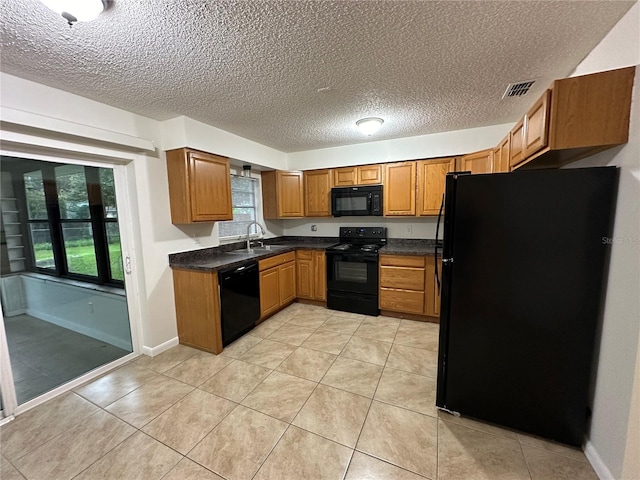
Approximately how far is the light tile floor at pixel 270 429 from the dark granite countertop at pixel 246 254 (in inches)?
37.9

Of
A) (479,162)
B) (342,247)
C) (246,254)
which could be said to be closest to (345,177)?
(342,247)

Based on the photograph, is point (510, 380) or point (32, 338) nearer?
point (510, 380)

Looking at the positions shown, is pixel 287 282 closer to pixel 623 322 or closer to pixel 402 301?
pixel 402 301

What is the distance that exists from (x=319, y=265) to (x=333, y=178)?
1.38 meters

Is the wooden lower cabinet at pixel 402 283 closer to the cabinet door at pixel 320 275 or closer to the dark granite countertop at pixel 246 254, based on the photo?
the dark granite countertop at pixel 246 254

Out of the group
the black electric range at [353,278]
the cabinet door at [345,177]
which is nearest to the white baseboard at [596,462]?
the black electric range at [353,278]

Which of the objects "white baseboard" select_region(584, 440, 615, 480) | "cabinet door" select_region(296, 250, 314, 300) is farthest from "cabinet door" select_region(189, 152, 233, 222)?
"white baseboard" select_region(584, 440, 615, 480)

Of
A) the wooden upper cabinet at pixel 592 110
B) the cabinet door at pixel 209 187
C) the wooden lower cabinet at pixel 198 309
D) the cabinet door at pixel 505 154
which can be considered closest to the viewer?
the wooden upper cabinet at pixel 592 110

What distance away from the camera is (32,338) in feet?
7.18

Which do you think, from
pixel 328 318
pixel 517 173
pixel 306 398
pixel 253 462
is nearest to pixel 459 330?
pixel 517 173

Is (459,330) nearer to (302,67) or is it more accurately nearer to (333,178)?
(302,67)

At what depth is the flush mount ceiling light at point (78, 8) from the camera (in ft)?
3.66

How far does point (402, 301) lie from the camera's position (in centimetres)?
345

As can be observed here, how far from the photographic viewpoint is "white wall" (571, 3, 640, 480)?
47.2 inches
